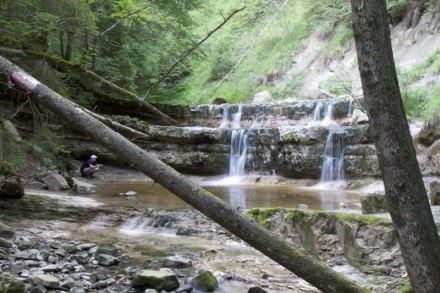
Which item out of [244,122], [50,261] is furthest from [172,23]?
[50,261]

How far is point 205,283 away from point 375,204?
2907 millimetres

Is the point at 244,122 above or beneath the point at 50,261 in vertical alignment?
above

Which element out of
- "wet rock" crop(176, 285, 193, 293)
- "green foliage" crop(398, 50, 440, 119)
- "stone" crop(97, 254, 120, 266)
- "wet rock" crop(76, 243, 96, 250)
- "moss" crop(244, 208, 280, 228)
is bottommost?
"wet rock" crop(176, 285, 193, 293)

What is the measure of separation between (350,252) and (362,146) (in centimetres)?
820

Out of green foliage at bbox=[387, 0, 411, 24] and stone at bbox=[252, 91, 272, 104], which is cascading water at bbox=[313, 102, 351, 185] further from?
stone at bbox=[252, 91, 272, 104]

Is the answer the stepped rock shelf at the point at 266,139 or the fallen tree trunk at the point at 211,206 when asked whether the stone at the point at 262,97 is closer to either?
the stepped rock shelf at the point at 266,139

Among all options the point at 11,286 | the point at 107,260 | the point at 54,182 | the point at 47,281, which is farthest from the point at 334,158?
the point at 11,286

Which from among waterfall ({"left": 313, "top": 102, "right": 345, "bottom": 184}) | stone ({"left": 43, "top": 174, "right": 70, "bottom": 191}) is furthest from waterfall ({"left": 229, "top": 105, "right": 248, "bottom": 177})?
stone ({"left": 43, "top": 174, "right": 70, "bottom": 191})

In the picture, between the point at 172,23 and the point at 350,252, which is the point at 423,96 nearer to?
the point at 172,23

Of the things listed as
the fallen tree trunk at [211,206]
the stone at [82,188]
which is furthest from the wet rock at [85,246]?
the stone at [82,188]

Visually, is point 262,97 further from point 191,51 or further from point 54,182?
point 191,51

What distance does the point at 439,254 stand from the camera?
105 inches

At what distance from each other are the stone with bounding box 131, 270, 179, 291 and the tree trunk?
2.61 m

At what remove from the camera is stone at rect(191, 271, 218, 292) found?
4.61m
